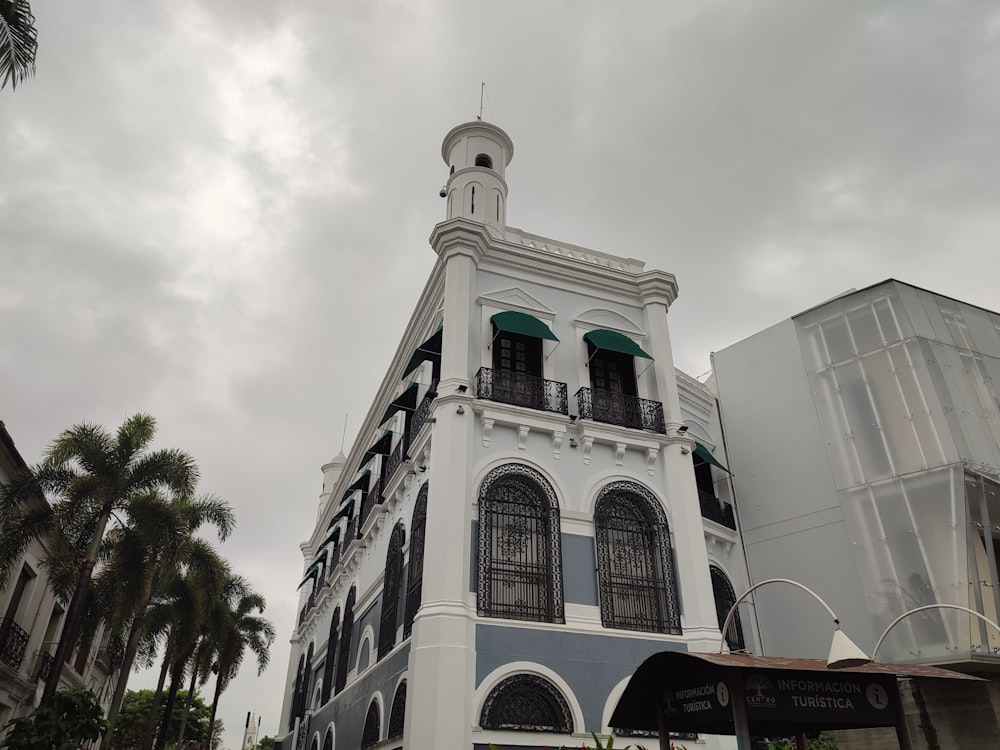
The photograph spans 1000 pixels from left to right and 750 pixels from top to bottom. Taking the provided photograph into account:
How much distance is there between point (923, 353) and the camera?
17.4 m

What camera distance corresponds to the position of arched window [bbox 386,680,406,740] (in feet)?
44.8

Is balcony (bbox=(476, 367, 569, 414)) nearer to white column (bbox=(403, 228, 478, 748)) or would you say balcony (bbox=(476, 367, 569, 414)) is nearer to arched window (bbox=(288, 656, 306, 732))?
white column (bbox=(403, 228, 478, 748))

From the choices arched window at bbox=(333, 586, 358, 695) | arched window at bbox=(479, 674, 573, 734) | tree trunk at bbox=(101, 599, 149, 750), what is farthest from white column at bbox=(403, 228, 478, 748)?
tree trunk at bbox=(101, 599, 149, 750)

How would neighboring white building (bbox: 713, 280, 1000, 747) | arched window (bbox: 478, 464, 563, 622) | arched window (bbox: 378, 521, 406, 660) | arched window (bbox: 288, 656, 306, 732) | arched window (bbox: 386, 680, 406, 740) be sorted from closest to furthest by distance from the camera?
arched window (bbox: 386, 680, 406, 740)
arched window (bbox: 478, 464, 563, 622)
neighboring white building (bbox: 713, 280, 1000, 747)
arched window (bbox: 378, 521, 406, 660)
arched window (bbox: 288, 656, 306, 732)

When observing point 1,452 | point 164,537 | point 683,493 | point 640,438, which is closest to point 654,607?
point 683,493

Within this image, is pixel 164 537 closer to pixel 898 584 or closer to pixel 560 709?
pixel 560 709

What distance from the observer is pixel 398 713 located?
13938 mm

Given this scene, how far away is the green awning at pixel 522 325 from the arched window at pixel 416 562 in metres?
3.97

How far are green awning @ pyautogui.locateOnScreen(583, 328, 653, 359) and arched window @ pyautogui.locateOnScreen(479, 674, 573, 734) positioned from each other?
7567 millimetres

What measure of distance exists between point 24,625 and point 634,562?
708 inches

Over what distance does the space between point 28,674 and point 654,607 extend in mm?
18732

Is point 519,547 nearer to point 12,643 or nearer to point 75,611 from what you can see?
point 75,611

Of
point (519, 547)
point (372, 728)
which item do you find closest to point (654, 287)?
point (519, 547)

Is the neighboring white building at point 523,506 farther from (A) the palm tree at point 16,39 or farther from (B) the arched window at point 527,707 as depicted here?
(A) the palm tree at point 16,39
